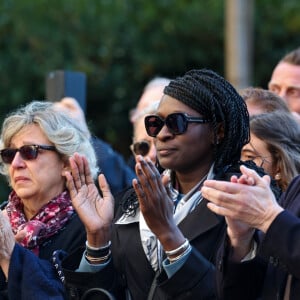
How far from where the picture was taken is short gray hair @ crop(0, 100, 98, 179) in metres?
4.62

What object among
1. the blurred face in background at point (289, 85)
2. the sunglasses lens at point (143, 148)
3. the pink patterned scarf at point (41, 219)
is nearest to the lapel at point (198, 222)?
the pink patterned scarf at point (41, 219)

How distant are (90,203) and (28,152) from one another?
2.14 feet

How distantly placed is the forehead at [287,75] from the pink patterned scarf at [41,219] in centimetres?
178

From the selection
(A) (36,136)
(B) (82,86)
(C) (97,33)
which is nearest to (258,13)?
(C) (97,33)

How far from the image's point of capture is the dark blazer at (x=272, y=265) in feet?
10.4

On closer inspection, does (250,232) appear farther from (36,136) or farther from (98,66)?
(98,66)

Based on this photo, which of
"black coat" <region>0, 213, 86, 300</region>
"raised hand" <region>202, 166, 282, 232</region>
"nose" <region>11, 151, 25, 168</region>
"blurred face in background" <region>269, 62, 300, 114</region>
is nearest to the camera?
"raised hand" <region>202, 166, 282, 232</region>

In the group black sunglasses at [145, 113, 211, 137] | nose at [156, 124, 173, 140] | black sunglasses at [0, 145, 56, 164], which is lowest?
black sunglasses at [0, 145, 56, 164]

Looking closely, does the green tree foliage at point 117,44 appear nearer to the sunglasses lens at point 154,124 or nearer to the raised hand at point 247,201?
the sunglasses lens at point 154,124

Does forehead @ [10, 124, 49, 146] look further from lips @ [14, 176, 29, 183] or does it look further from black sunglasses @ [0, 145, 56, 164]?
lips @ [14, 176, 29, 183]

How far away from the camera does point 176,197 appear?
12.8 ft

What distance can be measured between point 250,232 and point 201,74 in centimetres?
92

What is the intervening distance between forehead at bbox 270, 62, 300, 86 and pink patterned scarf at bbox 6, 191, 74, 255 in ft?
5.83

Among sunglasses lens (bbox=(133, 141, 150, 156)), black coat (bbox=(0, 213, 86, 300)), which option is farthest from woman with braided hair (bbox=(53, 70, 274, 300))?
sunglasses lens (bbox=(133, 141, 150, 156))
